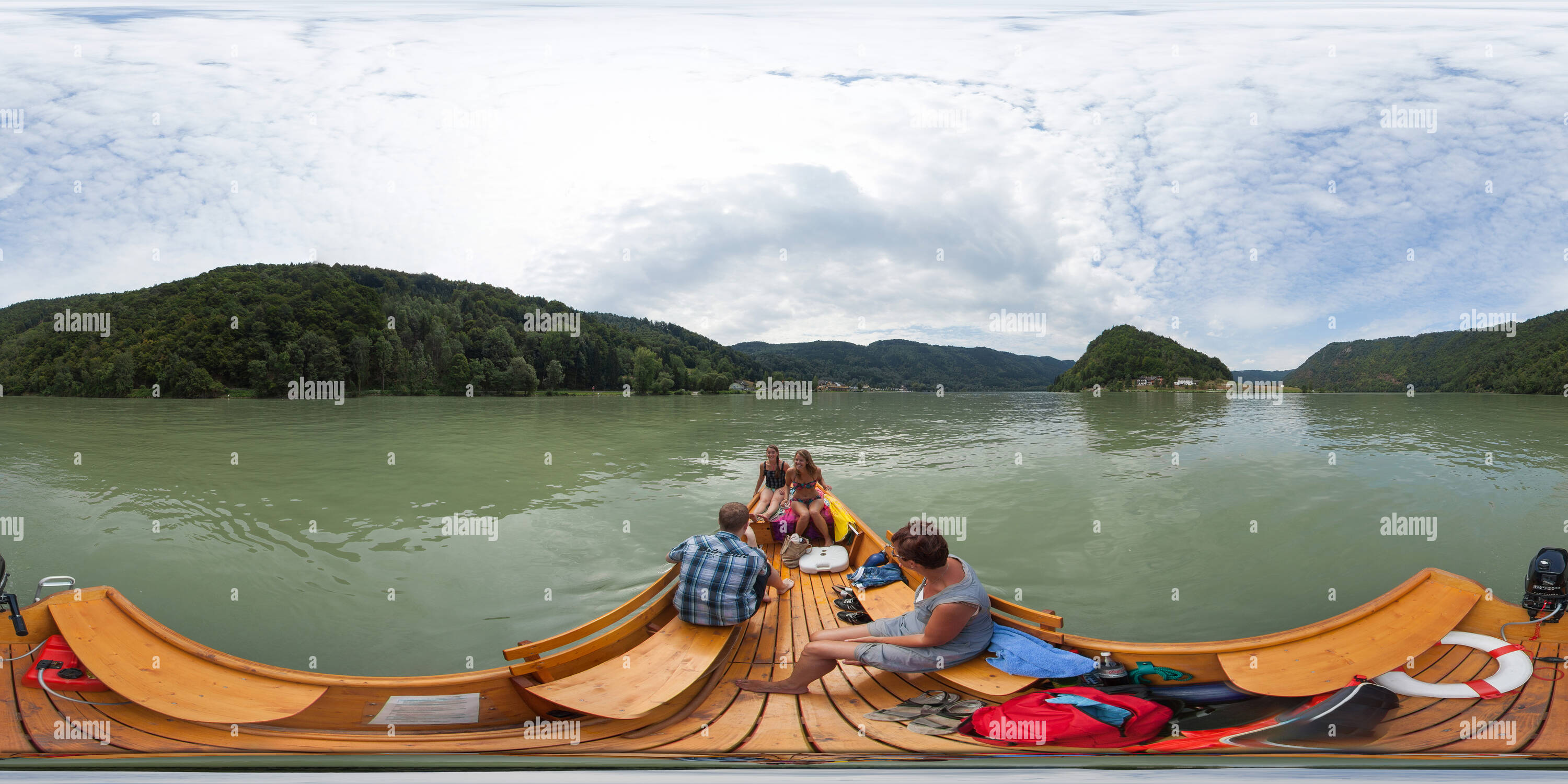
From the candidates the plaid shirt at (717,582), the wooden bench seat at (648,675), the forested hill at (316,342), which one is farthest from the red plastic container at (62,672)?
the forested hill at (316,342)

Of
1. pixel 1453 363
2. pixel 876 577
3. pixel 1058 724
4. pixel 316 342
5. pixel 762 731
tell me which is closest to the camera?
pixel 1058 724

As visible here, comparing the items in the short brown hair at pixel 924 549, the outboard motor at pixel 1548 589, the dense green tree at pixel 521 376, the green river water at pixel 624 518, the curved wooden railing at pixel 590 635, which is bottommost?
the green river water at pixel 624 518

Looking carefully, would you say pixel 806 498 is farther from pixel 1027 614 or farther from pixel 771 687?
pixel 771 687

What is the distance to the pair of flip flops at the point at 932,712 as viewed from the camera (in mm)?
2859

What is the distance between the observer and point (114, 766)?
8.41 ft

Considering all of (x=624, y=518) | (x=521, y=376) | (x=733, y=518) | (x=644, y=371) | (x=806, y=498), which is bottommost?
(x=624, y=518)

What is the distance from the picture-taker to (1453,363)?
257 ft

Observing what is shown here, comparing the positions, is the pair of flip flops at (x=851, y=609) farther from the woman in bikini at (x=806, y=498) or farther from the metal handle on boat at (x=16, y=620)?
the metal handle on boat at (x=16, y=620)

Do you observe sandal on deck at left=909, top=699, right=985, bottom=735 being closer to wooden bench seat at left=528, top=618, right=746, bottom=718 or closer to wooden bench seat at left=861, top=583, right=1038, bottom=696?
wooden bench seat at left=861, top=583, right=1038, bottom=696

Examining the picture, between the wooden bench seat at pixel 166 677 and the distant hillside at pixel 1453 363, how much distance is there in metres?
99.2

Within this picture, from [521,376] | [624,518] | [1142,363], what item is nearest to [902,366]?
[1142,363]

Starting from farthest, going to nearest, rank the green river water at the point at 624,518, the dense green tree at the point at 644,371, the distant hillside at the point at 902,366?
the distant hillside at the point at 902,366 → the dense green tree at the point at 644,371 → the green river water at the point at 624,518

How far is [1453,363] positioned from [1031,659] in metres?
117

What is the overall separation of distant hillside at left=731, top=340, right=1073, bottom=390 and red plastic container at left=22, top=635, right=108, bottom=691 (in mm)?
130739
